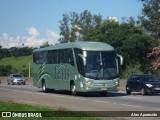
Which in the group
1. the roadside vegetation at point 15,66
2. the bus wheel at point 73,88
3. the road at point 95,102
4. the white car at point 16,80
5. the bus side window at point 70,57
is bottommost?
the road at point 95,102

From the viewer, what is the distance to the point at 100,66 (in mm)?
26203

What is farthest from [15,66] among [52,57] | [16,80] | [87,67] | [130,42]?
[87,67]

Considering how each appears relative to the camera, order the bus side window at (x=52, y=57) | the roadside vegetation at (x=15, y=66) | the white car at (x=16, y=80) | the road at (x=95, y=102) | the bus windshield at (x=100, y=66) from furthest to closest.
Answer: the roadside vegetation at (x=15, y=66) → the white car at (x=16, y=80) → the bus side window at (x=52, y=57) → the bus windshield at (x=100, y=66) → the road at (x=95, y=102)

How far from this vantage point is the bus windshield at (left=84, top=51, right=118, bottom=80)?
26234mm

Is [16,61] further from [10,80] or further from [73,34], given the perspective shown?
[10,80]

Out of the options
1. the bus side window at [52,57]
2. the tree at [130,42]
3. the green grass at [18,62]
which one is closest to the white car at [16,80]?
the tree at [130,42]

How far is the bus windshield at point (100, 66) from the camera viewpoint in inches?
1033

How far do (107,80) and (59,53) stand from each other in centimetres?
522

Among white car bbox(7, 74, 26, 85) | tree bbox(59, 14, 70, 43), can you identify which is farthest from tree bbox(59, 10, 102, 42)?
white car bbox(7, 74, 26, 85)

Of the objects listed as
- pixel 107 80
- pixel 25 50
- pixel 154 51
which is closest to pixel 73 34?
pixel 25 50

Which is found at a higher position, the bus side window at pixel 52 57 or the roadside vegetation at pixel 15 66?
the roadside vegetation at pixel 15 66

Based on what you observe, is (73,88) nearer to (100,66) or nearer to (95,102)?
(100,66)

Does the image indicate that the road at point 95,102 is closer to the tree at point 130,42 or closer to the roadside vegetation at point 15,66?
the tree at point 130,42

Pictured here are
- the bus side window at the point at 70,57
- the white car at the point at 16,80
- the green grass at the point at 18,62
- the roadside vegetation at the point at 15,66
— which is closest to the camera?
the bus side window at the point at 70,57
